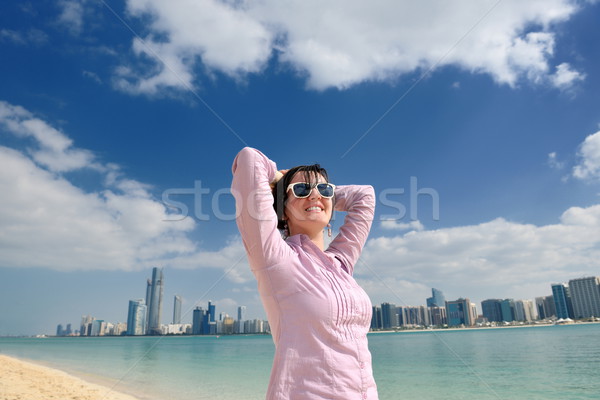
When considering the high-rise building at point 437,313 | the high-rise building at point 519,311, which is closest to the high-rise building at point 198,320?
the high-rise building at point 437,313

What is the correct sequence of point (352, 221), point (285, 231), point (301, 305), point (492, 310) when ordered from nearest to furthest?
point (301, 305), point (285, 231), point (352, 221), point (492, 310)

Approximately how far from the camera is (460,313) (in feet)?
347

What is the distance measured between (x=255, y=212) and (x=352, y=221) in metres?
0.97

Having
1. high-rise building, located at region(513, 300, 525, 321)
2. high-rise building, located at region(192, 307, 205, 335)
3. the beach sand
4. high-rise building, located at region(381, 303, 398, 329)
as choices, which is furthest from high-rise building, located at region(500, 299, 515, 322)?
the beach sand

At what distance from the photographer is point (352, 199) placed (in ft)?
8.04

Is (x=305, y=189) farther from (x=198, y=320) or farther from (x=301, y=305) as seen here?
(x=198, y=320)

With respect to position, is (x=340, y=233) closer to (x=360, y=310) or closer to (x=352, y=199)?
(x=352, y=199)

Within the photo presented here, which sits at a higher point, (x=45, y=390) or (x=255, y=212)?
(x=255, y=212)

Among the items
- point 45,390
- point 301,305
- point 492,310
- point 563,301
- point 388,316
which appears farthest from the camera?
point 492,310

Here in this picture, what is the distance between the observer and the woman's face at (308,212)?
191 cm

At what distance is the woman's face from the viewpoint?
1909mm

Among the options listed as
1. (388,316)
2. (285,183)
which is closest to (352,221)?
(285,183)

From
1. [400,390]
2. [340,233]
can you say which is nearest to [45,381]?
[400,390]

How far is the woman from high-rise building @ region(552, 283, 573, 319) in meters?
128
